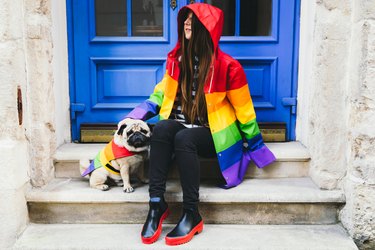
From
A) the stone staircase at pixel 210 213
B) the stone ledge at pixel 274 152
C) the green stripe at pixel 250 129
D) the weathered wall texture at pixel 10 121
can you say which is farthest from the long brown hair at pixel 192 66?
the weathered wall texture at pixel 10 121

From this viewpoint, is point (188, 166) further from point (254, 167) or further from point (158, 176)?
point (254, 167)

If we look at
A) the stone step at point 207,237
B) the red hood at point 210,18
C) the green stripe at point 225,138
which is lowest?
the stone step at point 207,237

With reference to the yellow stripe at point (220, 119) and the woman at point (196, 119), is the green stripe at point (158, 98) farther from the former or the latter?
the yellow stripe at point (220, 119)

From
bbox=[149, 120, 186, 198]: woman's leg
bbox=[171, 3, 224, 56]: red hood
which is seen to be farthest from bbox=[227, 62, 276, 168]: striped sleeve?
bbox=[149, 120, 186, 198]: woman's leg

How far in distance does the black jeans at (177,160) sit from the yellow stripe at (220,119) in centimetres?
18

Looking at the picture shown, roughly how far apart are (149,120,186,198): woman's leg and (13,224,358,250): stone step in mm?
302

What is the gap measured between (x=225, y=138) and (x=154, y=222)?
684mm

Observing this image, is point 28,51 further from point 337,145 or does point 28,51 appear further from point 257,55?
point 337,145

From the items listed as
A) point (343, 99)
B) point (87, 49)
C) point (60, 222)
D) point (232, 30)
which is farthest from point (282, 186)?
point (87, 49)

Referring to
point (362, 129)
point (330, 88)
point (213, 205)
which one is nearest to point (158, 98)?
point (213, 205)

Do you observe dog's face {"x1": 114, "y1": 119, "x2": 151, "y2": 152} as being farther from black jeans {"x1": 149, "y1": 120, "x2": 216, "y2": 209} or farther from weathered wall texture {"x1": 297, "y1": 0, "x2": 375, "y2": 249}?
weathered wall texture {"x1": 297, "y1": 0, "x2": 375, "y2": 249}

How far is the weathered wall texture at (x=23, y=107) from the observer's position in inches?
107

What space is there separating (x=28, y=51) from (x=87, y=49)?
2.01 ft

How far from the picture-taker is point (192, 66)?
2957mm
